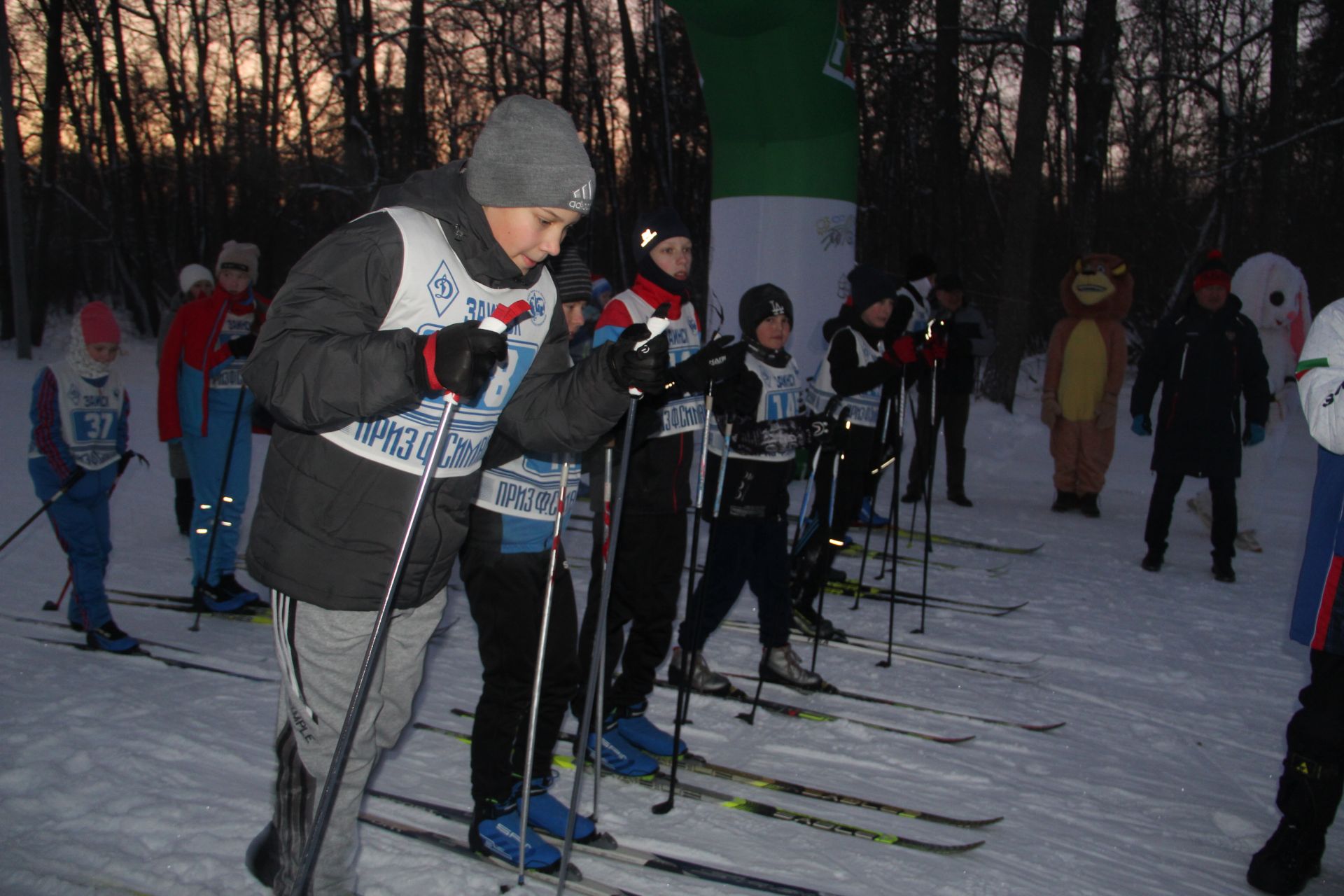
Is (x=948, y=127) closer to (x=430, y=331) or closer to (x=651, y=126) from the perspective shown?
(x=651, y=126)

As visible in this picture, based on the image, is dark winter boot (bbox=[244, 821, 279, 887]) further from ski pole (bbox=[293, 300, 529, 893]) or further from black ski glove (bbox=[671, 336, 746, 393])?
black ski glove (bbox=[671, 336, 746, 393])

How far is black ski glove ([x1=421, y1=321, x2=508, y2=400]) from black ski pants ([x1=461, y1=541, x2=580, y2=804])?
95 cm

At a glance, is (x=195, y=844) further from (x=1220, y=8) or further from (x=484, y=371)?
(x=1220, y=8)

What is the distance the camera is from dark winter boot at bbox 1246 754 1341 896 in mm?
2848

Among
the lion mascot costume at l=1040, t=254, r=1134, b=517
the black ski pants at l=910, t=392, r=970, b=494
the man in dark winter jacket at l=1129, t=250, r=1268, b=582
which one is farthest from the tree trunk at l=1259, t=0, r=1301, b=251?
the man in dark winter jacket at l=1129, t=250, r=1268, b=582

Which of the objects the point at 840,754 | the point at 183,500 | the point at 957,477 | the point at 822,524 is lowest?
the point at 840,754

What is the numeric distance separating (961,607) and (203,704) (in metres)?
3.89

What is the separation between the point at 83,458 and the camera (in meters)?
4.33

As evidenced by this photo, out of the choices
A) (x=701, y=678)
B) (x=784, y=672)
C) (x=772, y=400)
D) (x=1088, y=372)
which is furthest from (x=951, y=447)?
(x=701, y=678)

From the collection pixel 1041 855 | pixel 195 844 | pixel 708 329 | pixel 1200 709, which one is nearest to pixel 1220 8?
pixel 708 329

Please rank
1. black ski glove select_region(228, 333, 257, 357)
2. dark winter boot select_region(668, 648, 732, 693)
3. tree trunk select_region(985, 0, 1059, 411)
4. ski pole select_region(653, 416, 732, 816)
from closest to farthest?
ski pole select_region(653, 416, 732, 816)
dark winter boot select_region(668, 648, 732, 693)
black ski glove select_region(228, 333, 257, 357)
tree trunk select_region(985, 0, 1059, 411)

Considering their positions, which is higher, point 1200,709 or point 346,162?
point 346,162

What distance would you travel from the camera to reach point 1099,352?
8367mm

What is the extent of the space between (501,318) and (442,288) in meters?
0.14
